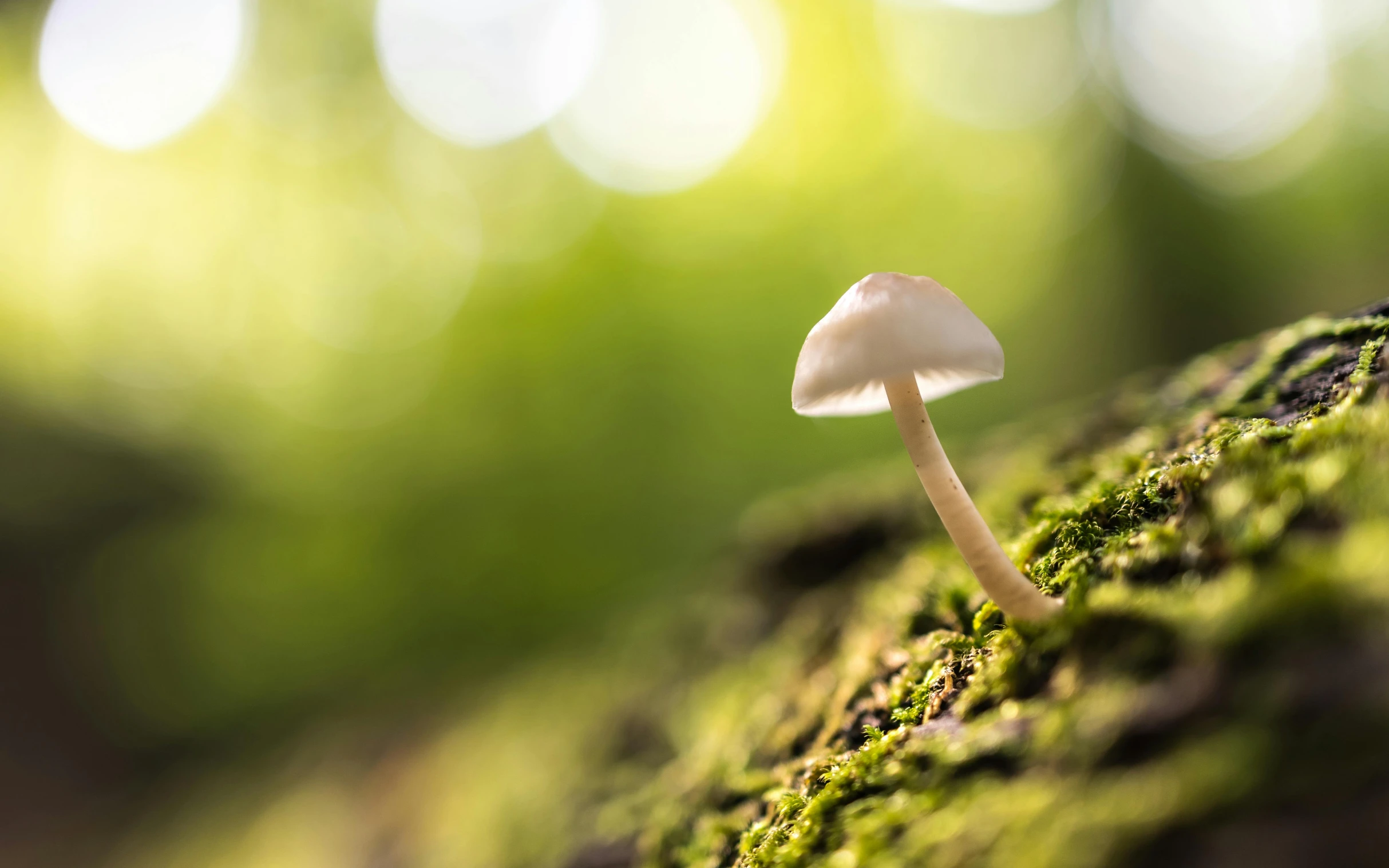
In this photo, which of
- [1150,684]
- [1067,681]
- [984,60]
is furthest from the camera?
[984,60]

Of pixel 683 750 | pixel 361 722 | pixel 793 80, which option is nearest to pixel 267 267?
pixel 361 722

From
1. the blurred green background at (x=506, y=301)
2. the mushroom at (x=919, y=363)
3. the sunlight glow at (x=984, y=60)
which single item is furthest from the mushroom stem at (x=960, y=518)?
the sunlight glow at (x=984, y=60)

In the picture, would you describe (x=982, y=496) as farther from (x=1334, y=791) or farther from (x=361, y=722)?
(x=361, y=722)

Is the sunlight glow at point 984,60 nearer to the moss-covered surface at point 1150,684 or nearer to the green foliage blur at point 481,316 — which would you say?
the green foliage blur at point 481,316

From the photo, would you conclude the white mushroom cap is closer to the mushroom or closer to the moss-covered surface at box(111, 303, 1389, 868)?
the mushroom

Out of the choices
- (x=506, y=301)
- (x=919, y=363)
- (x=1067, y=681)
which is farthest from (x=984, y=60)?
(x=1067, y=681)

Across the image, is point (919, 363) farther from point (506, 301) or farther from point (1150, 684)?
point (506, 301)
